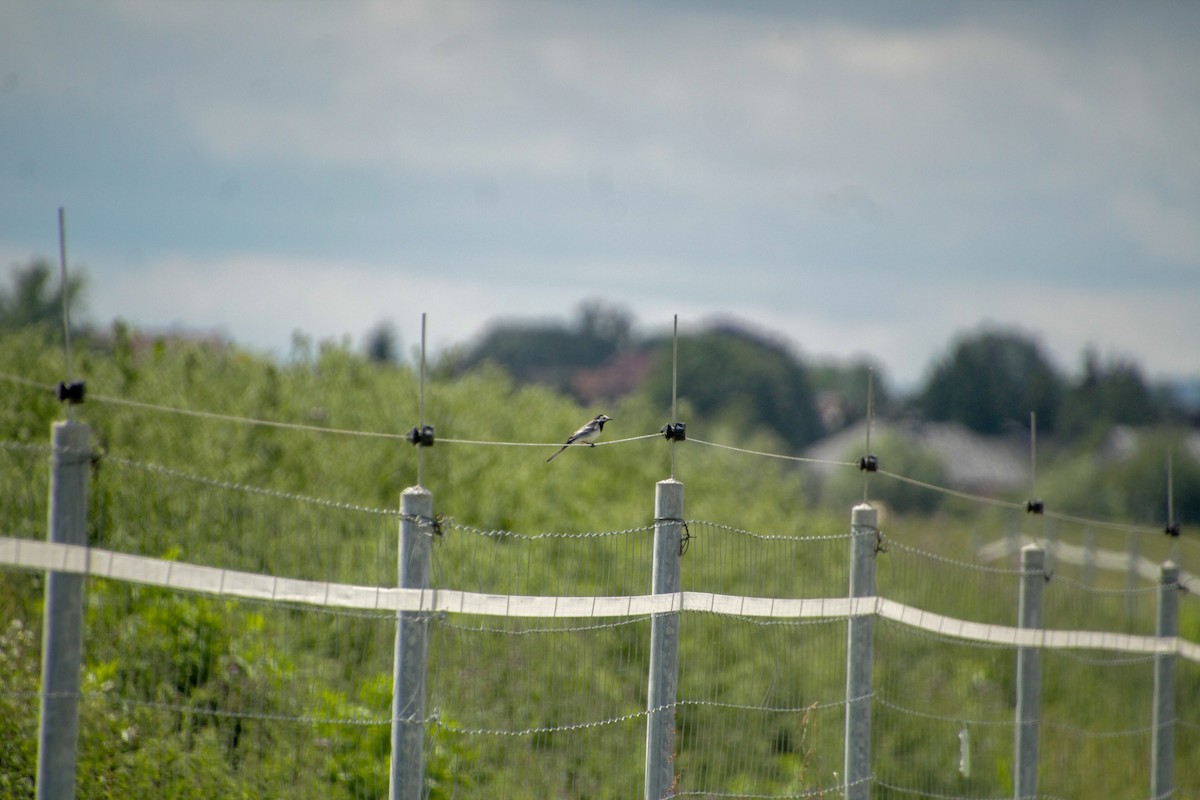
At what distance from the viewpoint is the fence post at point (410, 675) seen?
5.11 m

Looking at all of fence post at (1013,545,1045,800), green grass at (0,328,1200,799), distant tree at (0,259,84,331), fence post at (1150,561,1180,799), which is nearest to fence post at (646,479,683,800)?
green grass at (0,328,1200,799)

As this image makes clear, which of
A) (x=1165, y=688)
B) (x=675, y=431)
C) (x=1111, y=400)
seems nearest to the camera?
(x=675, y=431)

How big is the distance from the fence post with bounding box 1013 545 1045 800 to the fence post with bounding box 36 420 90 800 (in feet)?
16.6

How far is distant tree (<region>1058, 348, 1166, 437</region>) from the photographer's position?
9625cm

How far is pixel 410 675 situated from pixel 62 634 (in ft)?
4.26

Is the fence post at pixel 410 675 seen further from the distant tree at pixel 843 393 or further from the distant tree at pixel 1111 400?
the distant tree at pixel 1111 400

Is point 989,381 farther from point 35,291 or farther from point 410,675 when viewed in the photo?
point 410,675

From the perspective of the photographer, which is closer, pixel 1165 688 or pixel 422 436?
pixel 422 436

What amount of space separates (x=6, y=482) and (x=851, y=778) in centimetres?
411

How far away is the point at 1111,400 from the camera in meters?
96.6

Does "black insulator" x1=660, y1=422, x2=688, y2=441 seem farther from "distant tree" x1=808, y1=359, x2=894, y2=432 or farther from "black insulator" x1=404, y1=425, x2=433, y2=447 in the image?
"distant tree" x1=808, y1=359, x2=894, y2=432

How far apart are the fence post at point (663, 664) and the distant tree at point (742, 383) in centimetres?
8889

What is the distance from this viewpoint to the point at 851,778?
6.49 meters

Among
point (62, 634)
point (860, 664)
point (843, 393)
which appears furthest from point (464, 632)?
point (843, 393)
